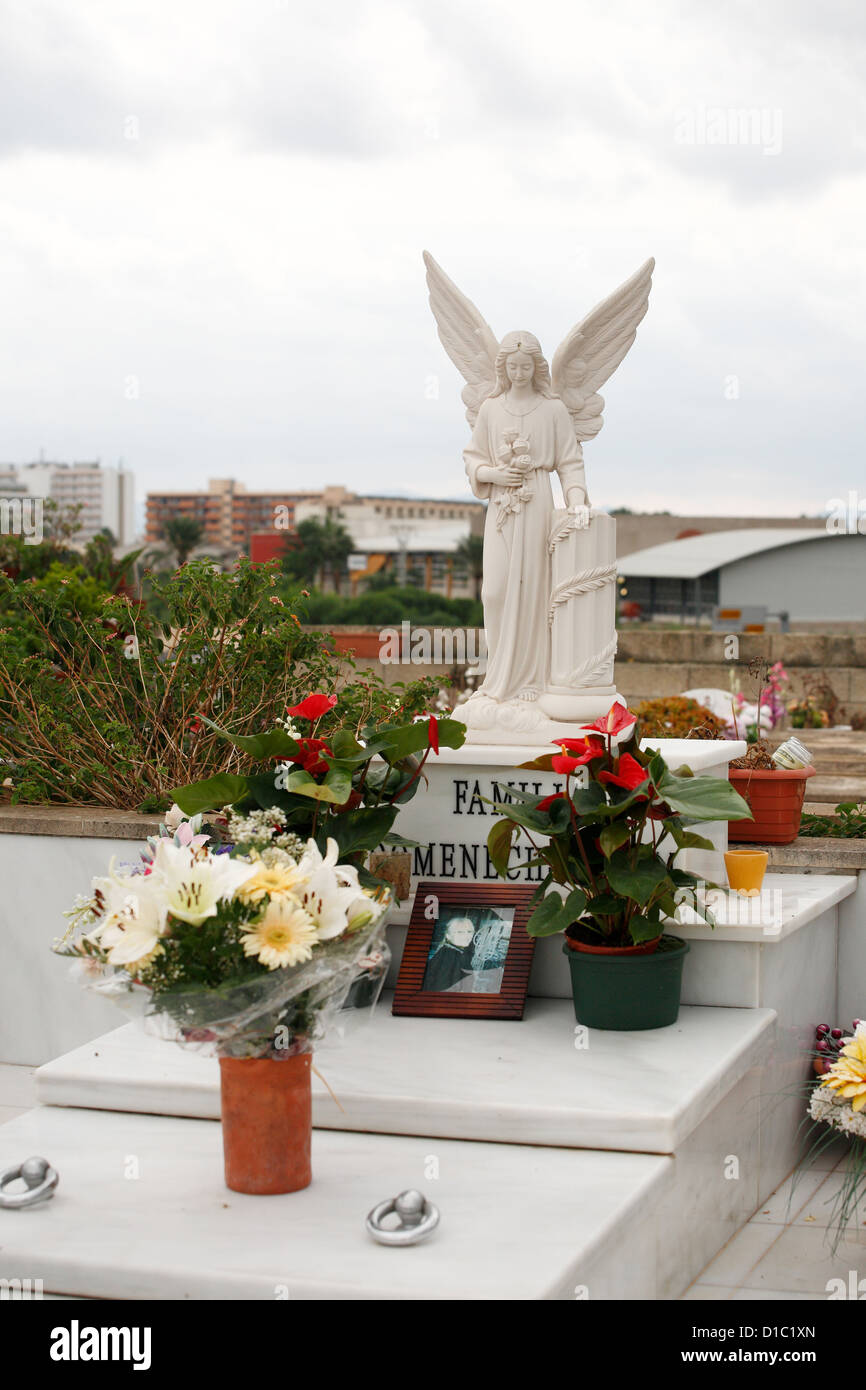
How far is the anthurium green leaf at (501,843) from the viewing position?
4805 millimetres

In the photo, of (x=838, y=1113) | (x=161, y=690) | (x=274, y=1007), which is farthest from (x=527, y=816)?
(x=161, y=690)

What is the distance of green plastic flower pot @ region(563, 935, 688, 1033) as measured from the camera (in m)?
4.69

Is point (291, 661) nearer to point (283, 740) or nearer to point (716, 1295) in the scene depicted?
point (283, 740)

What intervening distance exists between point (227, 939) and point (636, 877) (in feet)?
5.43

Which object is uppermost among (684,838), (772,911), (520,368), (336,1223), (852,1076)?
(520,368)

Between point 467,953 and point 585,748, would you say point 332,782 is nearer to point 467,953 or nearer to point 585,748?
point 585,748

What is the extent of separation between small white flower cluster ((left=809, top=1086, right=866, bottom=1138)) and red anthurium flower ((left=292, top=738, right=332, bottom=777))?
5.85ft

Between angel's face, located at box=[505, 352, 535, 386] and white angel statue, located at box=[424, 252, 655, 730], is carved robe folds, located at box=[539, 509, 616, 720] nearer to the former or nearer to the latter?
white angel statue, located at box=[424, 252, 655, 730]

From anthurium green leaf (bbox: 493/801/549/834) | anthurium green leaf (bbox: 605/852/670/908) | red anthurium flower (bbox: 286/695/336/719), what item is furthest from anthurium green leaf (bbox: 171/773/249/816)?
anthurium green leaf (bbox: 605/852/670/908)

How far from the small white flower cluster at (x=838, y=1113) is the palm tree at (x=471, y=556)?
54.7m

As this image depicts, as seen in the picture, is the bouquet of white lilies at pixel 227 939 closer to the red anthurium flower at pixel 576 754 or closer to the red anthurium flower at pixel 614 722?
the red anthurium flower at pixel 576 754

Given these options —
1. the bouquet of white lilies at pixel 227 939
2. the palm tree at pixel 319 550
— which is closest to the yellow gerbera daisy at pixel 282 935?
the bouquet of white lilies at pixel 227 939

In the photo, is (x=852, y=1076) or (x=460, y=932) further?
(x=460, y=932)

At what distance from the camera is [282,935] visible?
10.5 ft
